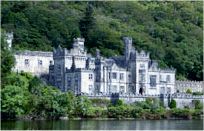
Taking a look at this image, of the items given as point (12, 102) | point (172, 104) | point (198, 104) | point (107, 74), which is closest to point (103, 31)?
point (107, 74)

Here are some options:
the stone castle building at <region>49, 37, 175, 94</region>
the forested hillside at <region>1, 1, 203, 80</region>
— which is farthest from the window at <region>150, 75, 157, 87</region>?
the forested hillside at <region>1, 1, 203, 80</region>

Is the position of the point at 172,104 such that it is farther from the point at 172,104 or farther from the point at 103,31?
the point at 103,31

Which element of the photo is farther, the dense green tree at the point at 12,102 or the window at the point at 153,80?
the window at the point at 153,80

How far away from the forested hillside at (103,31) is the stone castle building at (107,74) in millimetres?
10107

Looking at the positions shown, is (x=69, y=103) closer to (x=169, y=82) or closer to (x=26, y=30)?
(x=169, y=82)

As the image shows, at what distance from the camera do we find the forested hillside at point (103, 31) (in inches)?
3455

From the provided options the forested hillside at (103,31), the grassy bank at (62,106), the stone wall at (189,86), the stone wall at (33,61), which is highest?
the forested hillside at (103,31)

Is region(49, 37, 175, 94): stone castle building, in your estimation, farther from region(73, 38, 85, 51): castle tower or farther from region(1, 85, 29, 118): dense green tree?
region(1, 85, 29, 118): dense green tree

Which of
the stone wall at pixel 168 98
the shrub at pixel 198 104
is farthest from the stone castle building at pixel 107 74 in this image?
the shrub at pixel 198 104

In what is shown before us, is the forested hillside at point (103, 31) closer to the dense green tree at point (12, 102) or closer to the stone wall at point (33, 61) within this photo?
the stone wall at point (33, 61)

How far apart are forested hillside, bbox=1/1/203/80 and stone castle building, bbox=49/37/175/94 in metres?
10.1

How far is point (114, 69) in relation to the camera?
2749 inches

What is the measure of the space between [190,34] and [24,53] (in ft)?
117

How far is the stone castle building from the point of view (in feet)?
224
